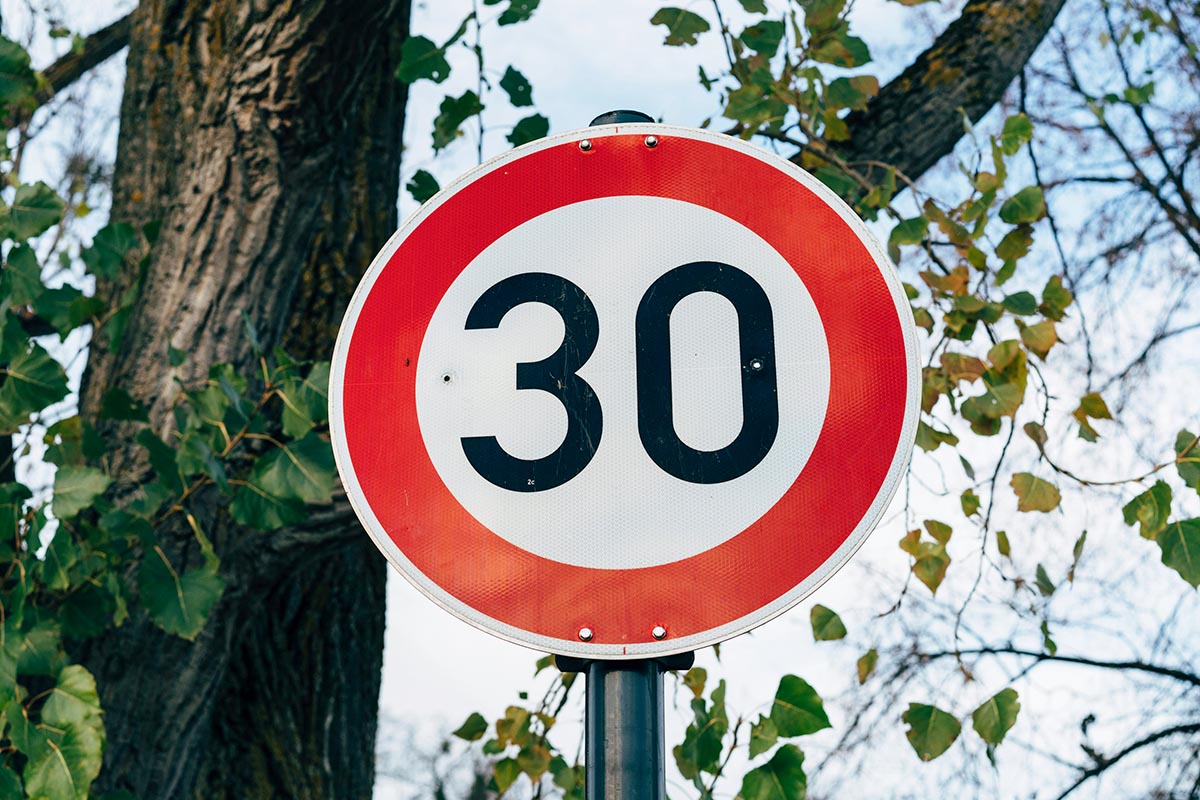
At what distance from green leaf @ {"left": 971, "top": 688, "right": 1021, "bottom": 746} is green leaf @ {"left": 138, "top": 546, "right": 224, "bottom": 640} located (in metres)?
1.11

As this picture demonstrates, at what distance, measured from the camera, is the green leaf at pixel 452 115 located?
2.17m

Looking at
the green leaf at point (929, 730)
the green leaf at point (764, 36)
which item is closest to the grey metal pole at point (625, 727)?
the green leaf at point (929, 730)

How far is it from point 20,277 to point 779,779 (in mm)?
1382

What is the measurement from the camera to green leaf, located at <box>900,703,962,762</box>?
1.65m

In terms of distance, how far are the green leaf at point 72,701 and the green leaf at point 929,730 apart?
43.6 inches

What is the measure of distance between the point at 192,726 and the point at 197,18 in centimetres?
144

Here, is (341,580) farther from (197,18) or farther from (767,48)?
(767,48)

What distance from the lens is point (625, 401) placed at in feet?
3.73

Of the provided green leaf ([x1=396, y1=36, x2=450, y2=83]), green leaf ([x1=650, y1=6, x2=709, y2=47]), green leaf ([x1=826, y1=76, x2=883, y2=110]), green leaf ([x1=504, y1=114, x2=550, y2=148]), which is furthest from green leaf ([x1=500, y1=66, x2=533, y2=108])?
green leaf ([x1=826, y1=76, x2=883, y2=110])

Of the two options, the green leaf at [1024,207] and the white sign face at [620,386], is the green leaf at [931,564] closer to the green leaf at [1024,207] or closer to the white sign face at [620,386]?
the green leaf at [1024,207]

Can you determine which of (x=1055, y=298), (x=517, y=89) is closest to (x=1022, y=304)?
(x=1055, y=298)

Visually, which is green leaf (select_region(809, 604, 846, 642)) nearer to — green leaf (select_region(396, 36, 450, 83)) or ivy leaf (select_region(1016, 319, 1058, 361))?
ivy leaf (select_region(1016, 319, 1058, 361))

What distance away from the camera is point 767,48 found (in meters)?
2.20

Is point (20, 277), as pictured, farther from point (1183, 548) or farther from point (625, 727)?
point (1183, 548)
